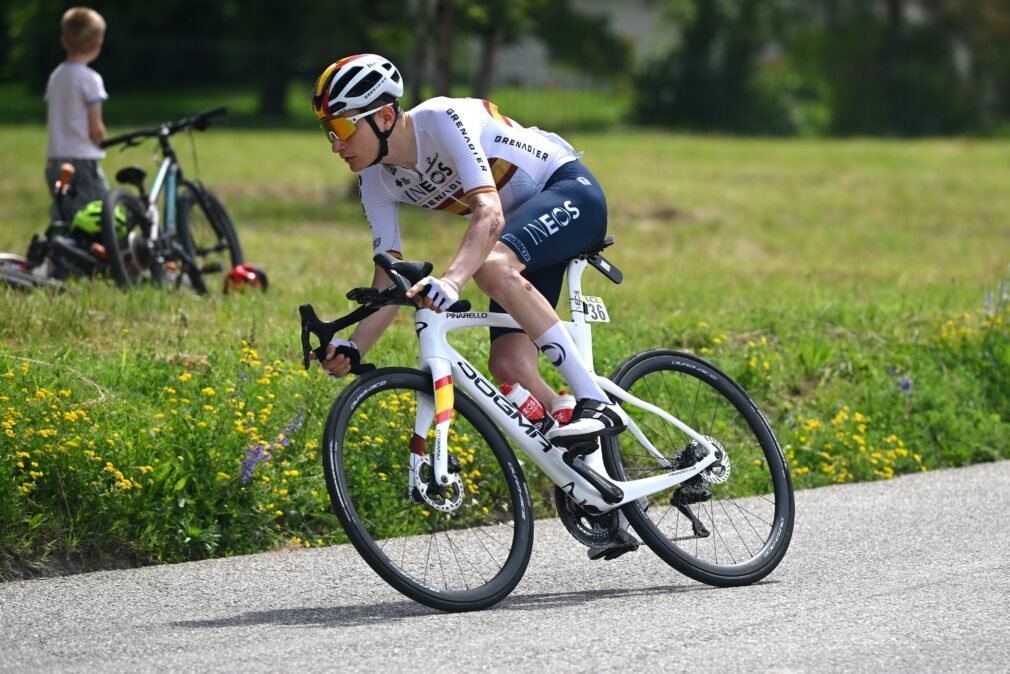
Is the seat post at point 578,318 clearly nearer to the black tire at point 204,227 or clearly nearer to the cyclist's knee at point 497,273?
the cyclist's knee at point 497,273

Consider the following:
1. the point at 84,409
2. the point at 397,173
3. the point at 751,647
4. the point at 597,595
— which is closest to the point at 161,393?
the point at 84,409

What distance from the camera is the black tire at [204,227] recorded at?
1081 centimetres

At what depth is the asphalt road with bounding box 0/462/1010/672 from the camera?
4871mm

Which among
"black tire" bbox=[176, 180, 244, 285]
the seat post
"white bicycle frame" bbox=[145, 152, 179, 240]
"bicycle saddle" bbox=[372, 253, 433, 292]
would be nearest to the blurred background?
"black tire" bbox=[176, 180, 244, 285]

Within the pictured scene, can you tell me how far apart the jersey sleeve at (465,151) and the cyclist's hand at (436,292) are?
45cm

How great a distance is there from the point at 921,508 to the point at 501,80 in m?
34.6

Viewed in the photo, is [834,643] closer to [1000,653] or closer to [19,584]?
[1000,653]

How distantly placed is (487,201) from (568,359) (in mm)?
678

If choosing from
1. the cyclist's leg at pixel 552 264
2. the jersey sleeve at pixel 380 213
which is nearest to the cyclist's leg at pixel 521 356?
the cyclist's leg at pixel 552 264

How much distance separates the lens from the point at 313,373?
7.58 m

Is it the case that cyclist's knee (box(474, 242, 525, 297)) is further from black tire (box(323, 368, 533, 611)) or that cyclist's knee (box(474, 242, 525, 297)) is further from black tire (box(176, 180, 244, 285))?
black tire (box(176, 180, 244, 285))

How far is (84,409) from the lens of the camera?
6.84 metres

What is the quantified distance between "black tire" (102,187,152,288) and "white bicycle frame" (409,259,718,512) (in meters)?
4.84

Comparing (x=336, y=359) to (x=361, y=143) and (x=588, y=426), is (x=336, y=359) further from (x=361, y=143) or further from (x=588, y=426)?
(x=588, y=426)
